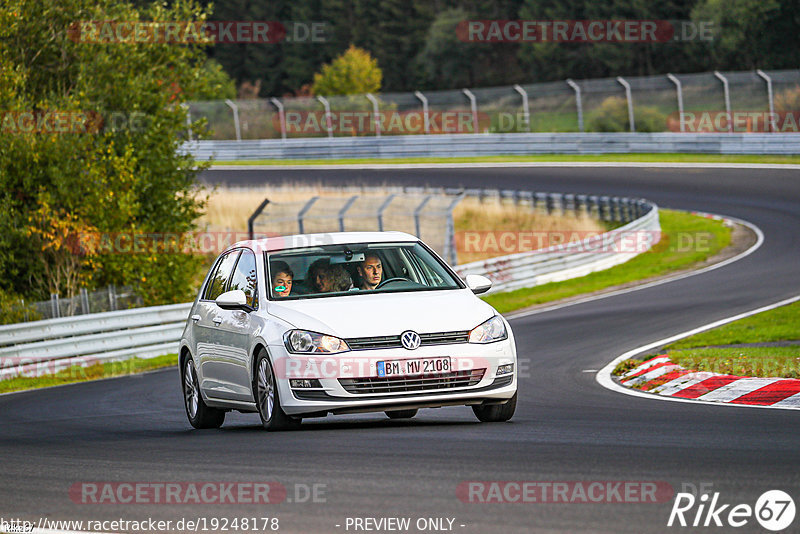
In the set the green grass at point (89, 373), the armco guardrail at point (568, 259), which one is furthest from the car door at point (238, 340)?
the armco guardrail at point (568, 259)

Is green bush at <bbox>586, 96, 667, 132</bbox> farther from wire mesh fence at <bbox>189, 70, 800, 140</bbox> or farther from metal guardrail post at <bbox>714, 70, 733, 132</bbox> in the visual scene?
metal guardrail post at <bbox>714, 70, 733, 132</bbox>

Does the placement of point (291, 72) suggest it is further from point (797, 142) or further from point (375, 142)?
point (797, 142)

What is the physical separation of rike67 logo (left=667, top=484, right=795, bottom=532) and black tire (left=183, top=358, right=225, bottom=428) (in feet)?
19.2

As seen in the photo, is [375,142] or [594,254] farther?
[375,142]

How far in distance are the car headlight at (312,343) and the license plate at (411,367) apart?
1.00 feet

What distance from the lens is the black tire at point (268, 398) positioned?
9.41m

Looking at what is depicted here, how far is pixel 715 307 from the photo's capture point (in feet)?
64.3

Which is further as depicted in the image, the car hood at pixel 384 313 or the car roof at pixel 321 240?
the car roof at pixel 321 240

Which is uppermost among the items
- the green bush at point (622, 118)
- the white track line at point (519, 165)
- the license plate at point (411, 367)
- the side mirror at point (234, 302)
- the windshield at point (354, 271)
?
the windshield at point (354, 271)

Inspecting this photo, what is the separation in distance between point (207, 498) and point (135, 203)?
1855cm

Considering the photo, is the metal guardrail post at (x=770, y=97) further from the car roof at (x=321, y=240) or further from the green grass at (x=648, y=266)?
the car roof at (x=321, y=240)

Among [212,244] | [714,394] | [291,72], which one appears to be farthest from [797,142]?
[291,72]

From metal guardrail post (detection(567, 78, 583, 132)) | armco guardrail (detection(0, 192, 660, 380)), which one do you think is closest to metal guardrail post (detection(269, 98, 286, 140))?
metal guardrail post (detection(567, 78, 583, 132))

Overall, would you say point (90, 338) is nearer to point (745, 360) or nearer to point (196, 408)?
point (196, 408)
